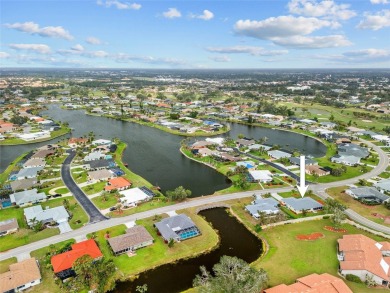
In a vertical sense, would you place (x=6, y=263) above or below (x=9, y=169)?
below

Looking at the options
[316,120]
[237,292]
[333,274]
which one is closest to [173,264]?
[237,292]

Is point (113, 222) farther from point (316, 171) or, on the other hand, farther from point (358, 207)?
Answer: point (316, 171)

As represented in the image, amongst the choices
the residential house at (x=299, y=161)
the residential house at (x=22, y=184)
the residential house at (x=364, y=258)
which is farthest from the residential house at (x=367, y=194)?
the residential house at (x=22, y=184)

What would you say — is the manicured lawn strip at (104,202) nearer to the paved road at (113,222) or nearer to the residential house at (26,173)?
the paved road at (113,222)

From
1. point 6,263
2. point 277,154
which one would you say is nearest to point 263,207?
point 277,154

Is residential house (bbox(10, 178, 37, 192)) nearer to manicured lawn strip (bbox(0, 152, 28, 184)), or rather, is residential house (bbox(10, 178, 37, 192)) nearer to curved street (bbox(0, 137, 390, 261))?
manicured lawn strip (bbox(0, 152, 28, 184))

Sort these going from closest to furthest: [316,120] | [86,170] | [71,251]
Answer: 1. [71,251]
2. [86,170]
3. [316,120]

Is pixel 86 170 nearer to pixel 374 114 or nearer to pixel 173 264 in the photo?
pixel 173 264
